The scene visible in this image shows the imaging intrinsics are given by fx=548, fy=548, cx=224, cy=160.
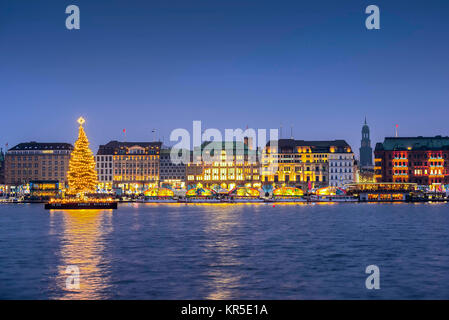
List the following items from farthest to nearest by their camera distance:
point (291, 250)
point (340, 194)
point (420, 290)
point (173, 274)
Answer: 1. point (340, 194)
2. point (291, 250)
3. point (173, 274)
4. point (420, 290)

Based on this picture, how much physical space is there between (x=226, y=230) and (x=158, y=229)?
9517 millimetres

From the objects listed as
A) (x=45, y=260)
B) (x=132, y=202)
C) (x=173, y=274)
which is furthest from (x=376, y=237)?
(x=132, y=202)

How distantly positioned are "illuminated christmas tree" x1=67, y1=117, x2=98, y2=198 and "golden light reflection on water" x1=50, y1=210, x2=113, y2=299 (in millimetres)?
38643

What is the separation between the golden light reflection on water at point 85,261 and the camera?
109 ft

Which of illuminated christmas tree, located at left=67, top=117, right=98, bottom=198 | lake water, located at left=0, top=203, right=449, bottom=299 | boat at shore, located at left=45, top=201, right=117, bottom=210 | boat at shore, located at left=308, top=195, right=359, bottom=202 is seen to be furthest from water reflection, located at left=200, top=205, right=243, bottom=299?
boat at shore, located at left=308, top=195, right=359, bottom=202

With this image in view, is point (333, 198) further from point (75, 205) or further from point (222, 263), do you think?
point (222, 263)

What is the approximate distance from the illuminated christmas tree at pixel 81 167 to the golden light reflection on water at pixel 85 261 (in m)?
38.6

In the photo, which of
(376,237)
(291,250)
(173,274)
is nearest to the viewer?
(173,274)

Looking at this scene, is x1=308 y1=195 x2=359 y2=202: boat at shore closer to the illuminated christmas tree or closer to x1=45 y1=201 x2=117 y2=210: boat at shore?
x1=45 y1=201 x2=117 y2=210: boat at shore

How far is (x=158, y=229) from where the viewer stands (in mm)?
74750

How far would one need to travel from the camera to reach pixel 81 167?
Result: 113375 millimetres

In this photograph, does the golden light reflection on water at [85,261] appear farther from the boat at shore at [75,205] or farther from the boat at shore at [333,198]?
the boat at shore at [333,198]

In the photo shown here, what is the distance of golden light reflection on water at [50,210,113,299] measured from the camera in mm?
33353
